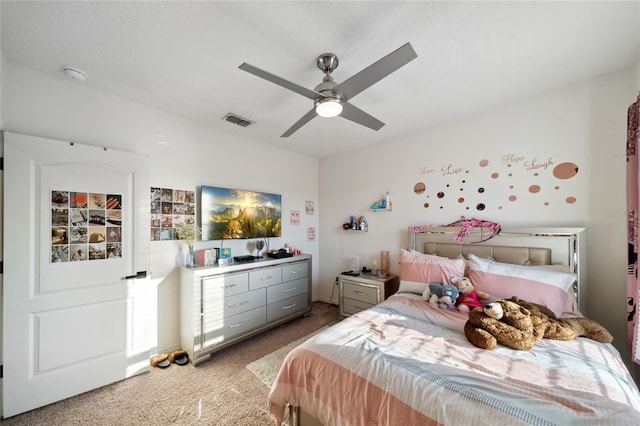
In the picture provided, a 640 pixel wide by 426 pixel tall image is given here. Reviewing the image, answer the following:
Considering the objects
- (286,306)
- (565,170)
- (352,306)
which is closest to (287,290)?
(286,306)

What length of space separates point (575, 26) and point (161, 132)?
11.5 ft

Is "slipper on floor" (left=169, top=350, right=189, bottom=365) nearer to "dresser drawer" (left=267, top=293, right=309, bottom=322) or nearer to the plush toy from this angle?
"dresser drawer" (left=267, top=293, right=309, bottom=322)

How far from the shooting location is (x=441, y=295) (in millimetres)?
2150

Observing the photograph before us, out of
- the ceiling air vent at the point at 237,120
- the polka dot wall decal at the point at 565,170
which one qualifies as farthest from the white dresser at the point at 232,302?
the polka dot wall decal at the point at 565,170

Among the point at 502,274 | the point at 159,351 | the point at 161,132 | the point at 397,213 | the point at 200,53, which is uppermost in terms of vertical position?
the point at 200,53

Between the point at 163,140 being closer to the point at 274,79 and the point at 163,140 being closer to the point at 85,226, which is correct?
the point at 85,226

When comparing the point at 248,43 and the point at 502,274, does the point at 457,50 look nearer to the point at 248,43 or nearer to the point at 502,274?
the point at 248,43

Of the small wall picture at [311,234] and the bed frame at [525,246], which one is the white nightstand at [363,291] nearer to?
the bed frame at [525,246]

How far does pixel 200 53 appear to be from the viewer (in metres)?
1.73

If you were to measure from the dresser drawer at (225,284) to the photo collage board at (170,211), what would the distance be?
656 mm

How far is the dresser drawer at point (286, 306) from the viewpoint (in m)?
3.03

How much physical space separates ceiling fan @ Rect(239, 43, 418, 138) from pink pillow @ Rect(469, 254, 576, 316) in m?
1.69

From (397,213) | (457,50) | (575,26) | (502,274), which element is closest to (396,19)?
Result: (457,50)

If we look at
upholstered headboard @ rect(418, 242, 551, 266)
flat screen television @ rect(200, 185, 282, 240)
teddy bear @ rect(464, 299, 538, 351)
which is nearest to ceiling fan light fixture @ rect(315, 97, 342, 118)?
teddy bear @ rect(464, 299, 538, 351)
